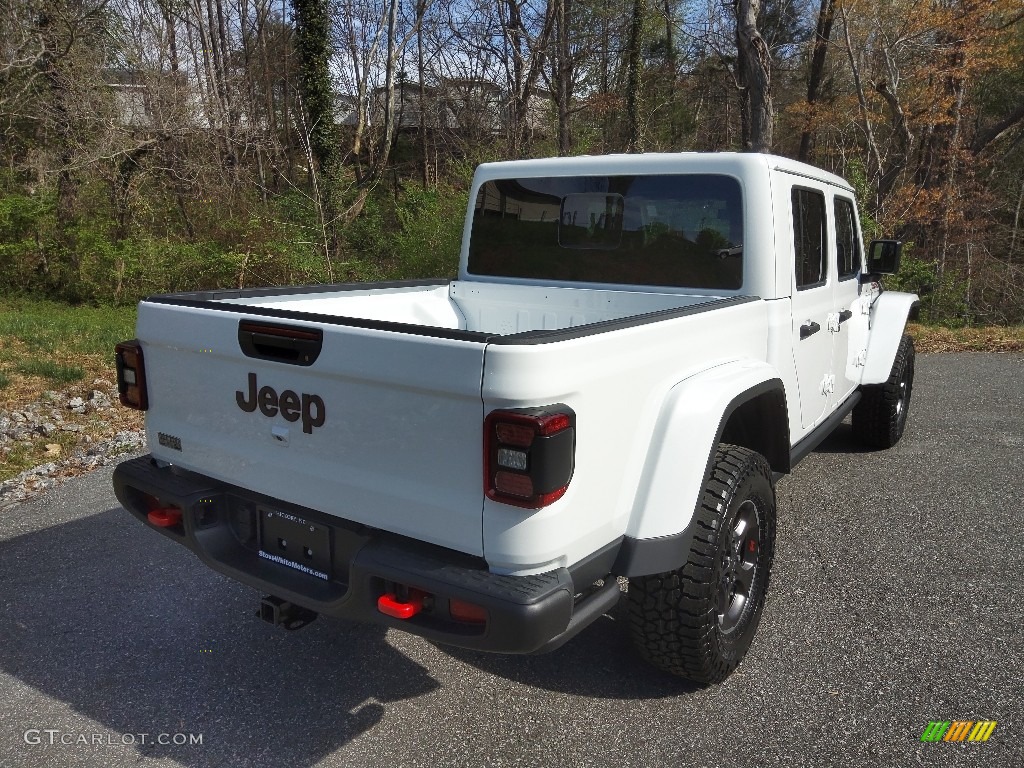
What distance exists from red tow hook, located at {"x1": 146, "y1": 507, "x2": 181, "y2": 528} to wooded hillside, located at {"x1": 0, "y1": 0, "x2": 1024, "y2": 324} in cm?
902

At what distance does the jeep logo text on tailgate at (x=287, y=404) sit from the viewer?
7.42ft

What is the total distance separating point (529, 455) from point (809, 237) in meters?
2.59

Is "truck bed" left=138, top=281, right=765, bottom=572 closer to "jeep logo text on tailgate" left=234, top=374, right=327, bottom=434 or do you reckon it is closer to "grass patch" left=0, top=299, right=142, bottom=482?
"jeep logo text on tailgate" left=234, top=374, right=327, bottom=434

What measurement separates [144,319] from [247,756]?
159 centimetres

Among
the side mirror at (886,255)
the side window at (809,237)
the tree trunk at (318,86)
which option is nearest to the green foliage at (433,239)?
the tree trunk at (318,86)

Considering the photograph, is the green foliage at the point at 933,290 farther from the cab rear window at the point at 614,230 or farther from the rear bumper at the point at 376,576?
the rear bumper at the point at 376,576

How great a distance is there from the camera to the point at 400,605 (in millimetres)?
2062

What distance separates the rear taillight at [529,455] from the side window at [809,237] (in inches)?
85.5

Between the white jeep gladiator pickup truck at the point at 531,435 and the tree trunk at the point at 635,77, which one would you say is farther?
the tree trunk at the point at 635,77

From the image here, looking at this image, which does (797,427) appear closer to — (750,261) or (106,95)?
(750,261)

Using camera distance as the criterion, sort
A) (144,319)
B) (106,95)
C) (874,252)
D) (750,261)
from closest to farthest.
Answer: (144,319), (750,261), (874,252), (106,95)

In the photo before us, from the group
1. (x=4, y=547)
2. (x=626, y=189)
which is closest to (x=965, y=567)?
(x=626, y=189)

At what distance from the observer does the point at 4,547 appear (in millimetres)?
3898

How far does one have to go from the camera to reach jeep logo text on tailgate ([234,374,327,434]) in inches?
89.0
